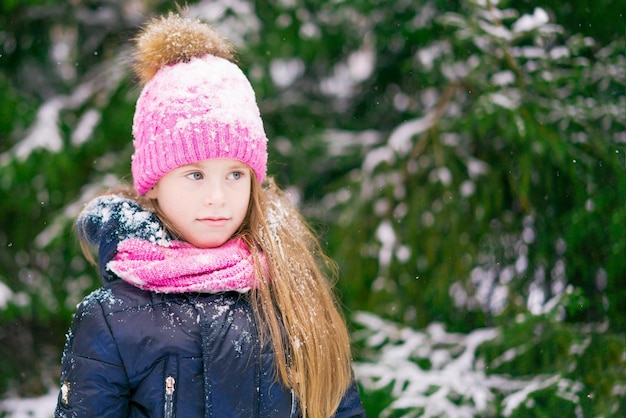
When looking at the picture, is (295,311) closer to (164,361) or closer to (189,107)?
(164,361)

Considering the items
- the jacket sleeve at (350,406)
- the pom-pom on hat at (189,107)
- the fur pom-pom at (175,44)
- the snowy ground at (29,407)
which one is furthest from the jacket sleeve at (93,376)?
the snowy ground at (29,407)

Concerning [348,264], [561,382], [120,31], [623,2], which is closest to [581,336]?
[561,382]

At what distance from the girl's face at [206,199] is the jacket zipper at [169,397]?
0.41 metres

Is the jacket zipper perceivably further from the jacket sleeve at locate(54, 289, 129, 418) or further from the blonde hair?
the blonde hair

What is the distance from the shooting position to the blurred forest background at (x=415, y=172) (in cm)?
304

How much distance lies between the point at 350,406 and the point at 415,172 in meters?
1.82

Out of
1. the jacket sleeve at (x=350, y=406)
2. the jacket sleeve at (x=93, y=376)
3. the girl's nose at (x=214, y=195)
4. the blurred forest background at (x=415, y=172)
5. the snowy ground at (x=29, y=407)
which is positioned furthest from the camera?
the snowy ground at (x=29, y=407)

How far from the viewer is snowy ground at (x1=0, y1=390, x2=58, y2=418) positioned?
374cm

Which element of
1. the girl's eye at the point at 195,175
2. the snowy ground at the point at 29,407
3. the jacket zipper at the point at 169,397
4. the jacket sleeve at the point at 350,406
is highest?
the girl's eye at the point at 195,175

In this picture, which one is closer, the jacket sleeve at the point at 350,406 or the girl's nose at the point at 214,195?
the girl's nose at the point at 214,195

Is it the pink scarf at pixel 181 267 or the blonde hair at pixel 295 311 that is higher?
the pink scarf at pixel 181 267

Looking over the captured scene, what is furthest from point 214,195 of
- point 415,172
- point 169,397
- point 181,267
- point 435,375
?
point 415,172

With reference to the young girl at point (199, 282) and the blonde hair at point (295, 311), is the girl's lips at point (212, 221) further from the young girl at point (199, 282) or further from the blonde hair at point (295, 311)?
the blonde hair at point (295, 311)

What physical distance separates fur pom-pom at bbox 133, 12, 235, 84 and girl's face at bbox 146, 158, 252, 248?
372 mm
